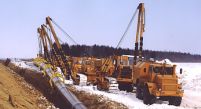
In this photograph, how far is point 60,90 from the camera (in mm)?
29797

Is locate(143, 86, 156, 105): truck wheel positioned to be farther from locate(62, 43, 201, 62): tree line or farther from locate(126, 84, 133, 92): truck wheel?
locate(62, 43, 201, 62): tree line

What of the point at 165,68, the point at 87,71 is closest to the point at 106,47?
the point at 87,71

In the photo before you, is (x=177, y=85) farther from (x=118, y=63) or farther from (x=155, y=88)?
(x=118, y=63)

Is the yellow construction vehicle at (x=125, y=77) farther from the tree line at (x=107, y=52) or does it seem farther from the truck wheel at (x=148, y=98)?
the tree line at (x=107, y=52)

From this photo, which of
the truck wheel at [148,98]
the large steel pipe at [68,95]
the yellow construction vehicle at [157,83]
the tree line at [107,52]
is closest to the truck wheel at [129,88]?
the yellow construction vehicle at [157,83]

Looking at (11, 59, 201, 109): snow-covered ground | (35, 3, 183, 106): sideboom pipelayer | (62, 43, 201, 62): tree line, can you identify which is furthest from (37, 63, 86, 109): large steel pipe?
(62, 43, 201, 62): tree line

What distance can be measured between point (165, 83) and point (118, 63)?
10957 millimetres

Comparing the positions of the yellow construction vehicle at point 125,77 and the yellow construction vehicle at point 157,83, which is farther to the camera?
the yellow construction vehicle at point 125,77

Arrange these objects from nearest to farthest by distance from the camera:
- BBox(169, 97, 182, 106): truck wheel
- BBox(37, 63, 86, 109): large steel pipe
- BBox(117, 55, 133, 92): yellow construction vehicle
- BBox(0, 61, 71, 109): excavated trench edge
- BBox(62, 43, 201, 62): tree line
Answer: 1. BBox(37, 63, 86, 109): large steel pipe
2. BBox(0, 61, 71, 109): excavated trench edge
3. BBox(169, 97, 182, 106): truck wheel
4. BBox(117, 55, 133, 92): yellow construction vehicle
5. BBox(62, 43, 201, 62): tree line

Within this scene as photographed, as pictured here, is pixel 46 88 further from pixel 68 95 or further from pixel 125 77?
pixel 68 95

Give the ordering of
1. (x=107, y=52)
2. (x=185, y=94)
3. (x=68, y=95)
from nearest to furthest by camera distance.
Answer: (x=68, y=95), (x=185, y=94), (x=107, y=52)

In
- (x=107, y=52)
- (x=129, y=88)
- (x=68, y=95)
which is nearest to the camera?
(x=68, y=95)

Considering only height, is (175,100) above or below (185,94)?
above

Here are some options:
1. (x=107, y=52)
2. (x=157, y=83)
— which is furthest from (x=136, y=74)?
(x=107, y=52)
